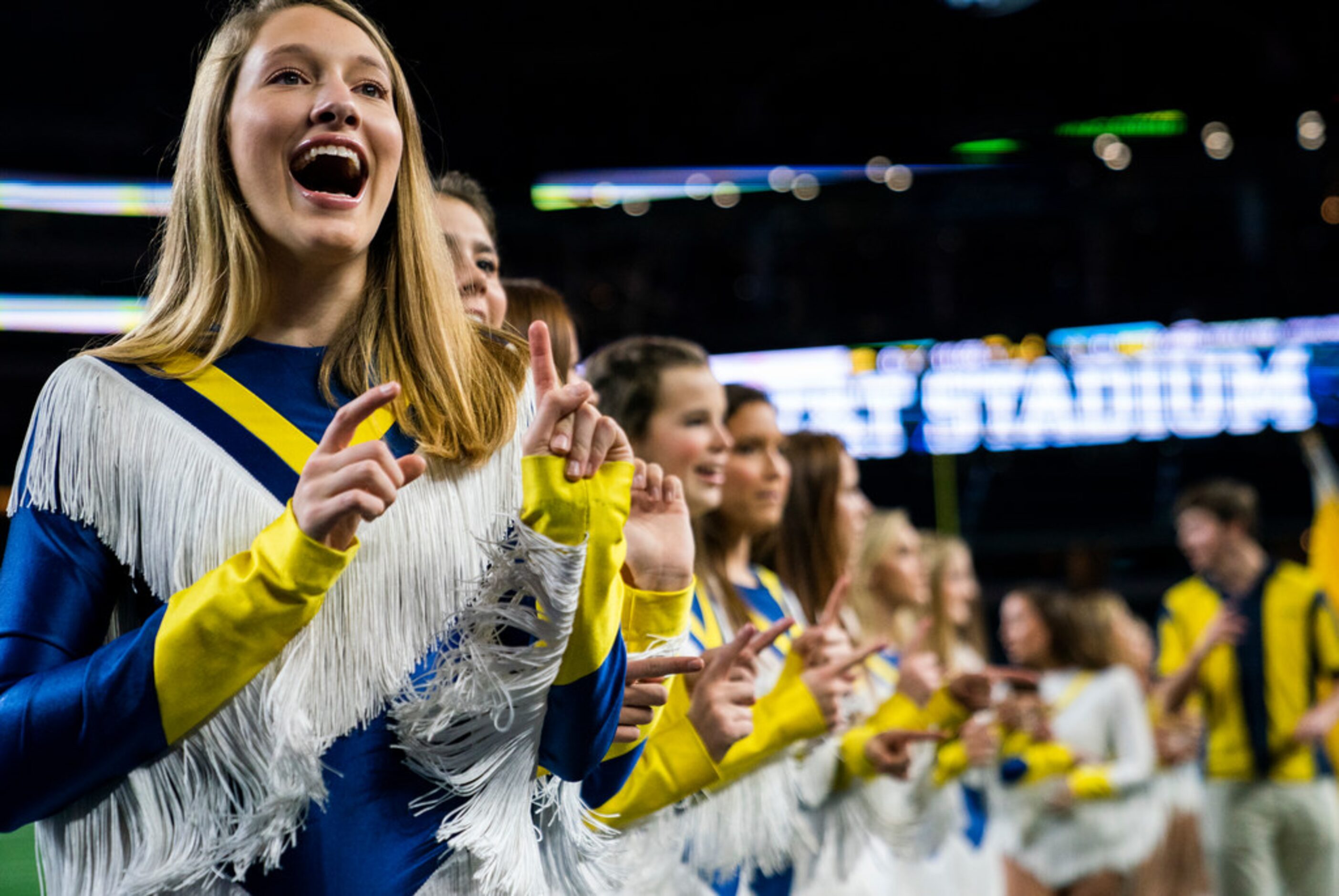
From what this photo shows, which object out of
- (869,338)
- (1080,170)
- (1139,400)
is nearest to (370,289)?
(869,338)

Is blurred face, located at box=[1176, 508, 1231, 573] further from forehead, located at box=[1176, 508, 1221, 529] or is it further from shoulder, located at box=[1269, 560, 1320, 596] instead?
shoulder, located at box=[1269, 560, 1320, 596]

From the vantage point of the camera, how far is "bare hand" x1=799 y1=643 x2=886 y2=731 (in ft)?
9.00

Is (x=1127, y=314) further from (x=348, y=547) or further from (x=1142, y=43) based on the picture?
(x=348, y=547)

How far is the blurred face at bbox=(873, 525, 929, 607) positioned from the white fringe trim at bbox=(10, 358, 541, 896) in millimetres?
3990

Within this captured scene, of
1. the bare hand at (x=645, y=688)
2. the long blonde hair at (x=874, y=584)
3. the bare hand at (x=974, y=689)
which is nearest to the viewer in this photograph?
the bare hand at (x=645, y=688)

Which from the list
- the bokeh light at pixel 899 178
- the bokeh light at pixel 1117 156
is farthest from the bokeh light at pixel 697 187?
the bokeh light at pixel 1117 156

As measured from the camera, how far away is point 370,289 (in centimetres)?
152

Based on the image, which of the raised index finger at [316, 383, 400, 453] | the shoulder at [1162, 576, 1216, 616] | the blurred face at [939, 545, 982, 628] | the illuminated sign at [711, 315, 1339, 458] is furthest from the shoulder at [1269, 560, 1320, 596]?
the raised index finger at [316, 383, 400, 453]

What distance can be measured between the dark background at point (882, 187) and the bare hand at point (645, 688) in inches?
129

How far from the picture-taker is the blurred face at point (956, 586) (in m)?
6.08

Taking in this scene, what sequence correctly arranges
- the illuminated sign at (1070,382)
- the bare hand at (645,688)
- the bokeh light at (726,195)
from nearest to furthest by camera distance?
the bare hand at (645,688) → the illuminated sign at (1070,382) → the bokeh light at (726,195)

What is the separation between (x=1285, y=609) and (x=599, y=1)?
171 inches

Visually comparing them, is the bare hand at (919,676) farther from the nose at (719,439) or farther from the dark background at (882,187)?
the dark background at (882,187)

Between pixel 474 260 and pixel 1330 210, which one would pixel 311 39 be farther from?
pixel 1330 210
